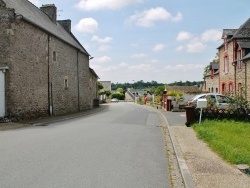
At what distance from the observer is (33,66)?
22.2 m

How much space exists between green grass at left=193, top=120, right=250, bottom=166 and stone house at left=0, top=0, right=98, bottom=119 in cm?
1078

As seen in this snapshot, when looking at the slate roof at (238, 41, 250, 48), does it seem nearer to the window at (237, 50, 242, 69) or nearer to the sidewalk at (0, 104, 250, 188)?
the window at (237, 50, 242, 69)

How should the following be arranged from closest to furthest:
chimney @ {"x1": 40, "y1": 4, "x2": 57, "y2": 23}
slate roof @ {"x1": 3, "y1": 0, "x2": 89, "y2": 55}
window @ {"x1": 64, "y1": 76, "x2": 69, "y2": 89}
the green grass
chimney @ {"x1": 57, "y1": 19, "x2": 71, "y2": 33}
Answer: the green grass → slate roof @ {"x1": 3, "y1": 0, "x2": 89, "y2": 55} → window @ {"x1": 64, "y1": 76, "x2": 69, "y2": 89} → chimney @ {"x1": 40, "y1": 4, "x2": 57, "y2": 23} → chimney @ {"x1": 57, "y1": 19, "x2": 71, "y2": 33}

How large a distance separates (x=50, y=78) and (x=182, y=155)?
17.7m

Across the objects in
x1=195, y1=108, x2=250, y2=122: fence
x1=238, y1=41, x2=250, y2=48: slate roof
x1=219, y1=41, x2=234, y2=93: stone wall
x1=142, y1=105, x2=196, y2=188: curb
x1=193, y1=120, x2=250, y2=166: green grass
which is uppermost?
x1=238, y1=41, x2=250, y2=48: slate roof

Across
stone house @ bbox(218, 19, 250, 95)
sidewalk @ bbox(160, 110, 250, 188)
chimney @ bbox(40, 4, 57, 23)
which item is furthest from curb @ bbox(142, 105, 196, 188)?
chimney @ bbox(40, 4, 57, 23)

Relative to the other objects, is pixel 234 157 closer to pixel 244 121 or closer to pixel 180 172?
pixel 180 172

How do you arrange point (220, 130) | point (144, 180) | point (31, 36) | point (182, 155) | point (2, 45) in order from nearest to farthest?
point (144, 180) < point (182, 155) < point (220, 130) < point (2, 45) < point (31, 36)

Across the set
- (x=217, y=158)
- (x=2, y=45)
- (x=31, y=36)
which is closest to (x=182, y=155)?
(x=217, y=158)

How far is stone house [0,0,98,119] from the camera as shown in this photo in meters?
19.3

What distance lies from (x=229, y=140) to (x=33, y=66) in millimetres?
14574

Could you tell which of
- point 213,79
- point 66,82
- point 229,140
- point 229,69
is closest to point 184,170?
point 229,140

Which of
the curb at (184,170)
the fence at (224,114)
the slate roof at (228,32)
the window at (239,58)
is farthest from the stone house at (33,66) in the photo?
the window at (239,58)

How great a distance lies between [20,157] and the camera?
8648 millimetres
